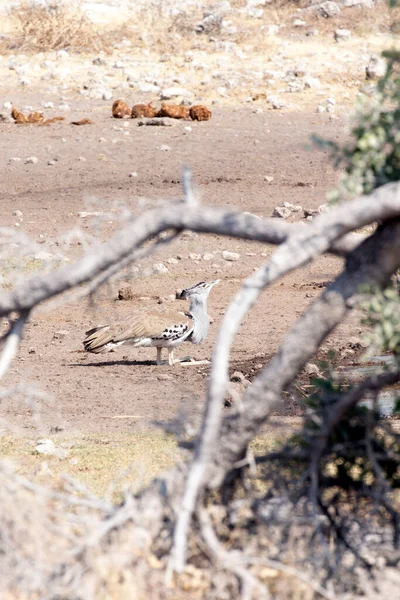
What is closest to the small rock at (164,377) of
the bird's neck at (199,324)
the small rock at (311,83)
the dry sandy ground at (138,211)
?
the dry sandy ground at (138,211)

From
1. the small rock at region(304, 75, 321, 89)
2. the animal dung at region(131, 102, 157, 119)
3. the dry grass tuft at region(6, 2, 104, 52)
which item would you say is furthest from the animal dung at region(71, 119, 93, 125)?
the small rock at region(304, 75, 321, 89)

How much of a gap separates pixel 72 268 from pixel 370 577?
1458 millimetres

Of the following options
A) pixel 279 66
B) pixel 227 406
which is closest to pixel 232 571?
pixel 227 406

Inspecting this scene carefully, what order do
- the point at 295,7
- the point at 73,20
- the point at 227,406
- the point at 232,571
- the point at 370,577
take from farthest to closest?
the point at 295,7 → the point at 73,20 → the point at 227,406 → the point at 370,577 → the point at 232,571

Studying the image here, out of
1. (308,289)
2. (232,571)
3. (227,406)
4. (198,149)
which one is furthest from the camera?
(198,149)

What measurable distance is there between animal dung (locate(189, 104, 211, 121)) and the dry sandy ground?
0.19 metres

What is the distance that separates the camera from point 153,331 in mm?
9203

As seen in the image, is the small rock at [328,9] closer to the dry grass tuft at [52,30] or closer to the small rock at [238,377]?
the dry grass tuft at [52,30]

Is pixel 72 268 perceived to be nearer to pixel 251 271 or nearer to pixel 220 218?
pixel 220 218

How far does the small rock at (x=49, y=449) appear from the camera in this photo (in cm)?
655

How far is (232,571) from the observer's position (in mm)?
3537

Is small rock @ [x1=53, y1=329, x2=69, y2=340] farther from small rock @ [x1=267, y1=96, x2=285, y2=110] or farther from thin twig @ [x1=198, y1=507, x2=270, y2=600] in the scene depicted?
small rock @ [x1=267, y1=96, x2=285, y2=110]

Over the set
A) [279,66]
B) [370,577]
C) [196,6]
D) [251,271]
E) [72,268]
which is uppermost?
[196,6]

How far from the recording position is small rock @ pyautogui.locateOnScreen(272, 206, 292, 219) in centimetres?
1282
